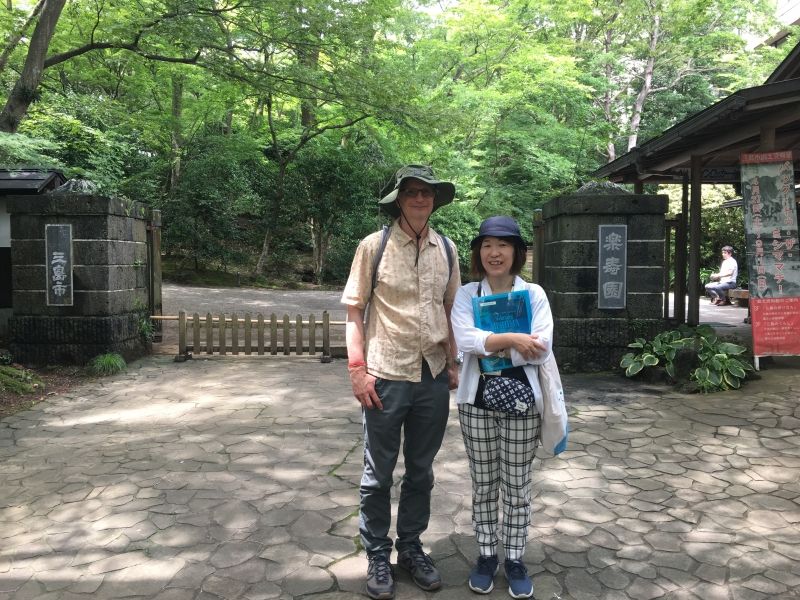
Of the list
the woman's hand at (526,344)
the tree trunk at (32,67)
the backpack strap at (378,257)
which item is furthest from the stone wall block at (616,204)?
the tree trunk at (32,67)

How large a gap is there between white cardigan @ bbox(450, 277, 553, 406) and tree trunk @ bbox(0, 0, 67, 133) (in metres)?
9.02

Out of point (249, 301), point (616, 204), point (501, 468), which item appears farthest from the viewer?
point (249, 301)

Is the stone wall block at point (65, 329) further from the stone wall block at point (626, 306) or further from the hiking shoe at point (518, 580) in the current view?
the hiking shoe at point (518, 580)

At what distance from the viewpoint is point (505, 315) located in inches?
106

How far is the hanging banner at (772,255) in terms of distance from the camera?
22.7 ft

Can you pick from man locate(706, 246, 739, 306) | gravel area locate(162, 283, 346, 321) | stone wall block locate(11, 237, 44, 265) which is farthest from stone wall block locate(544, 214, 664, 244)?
man locate(706, 246, 739, 306)

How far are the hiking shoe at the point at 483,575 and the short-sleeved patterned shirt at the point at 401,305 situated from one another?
3.17 feet

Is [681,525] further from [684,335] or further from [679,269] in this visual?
[679,269]

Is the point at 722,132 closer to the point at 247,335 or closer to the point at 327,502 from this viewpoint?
the point at 327,502

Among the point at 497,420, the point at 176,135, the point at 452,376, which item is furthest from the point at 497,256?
the point at 176,135

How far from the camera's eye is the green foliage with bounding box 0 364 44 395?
678 cm

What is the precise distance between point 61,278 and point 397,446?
7.06 meters

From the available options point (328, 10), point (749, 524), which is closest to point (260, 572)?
point (749, 524)

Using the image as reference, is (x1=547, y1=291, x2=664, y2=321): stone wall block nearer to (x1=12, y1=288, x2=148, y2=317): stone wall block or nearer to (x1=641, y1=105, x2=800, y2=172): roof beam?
(x1=641, y1=105, x2=800, y2=172): roof beam
